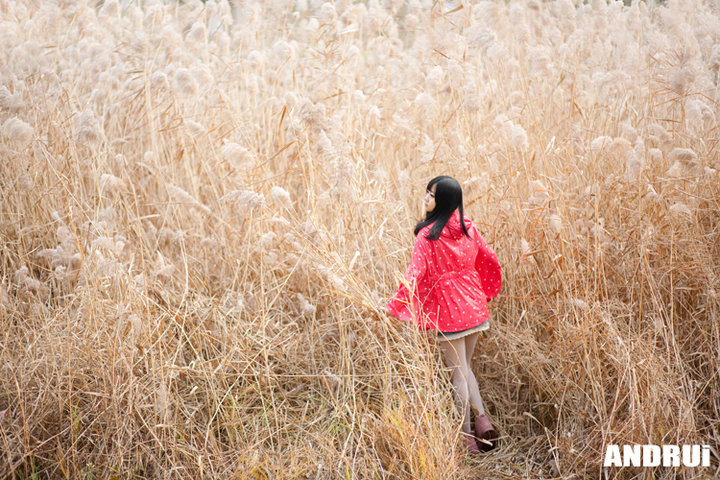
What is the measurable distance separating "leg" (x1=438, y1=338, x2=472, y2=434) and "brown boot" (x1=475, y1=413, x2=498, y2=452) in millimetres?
40

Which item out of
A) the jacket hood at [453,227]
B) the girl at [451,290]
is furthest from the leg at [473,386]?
the jacket hood at [453,227]

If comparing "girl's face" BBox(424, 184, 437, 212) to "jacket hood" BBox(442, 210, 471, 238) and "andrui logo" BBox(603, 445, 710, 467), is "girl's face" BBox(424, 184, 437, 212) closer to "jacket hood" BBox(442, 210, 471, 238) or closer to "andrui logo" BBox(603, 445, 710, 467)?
"jacket hood" BBox(442, 210, 471, 238)

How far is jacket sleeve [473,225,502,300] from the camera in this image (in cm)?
238

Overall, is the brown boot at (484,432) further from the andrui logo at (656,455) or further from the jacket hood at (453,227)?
the jacket hood at (453,227)

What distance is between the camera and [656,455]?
1973mm

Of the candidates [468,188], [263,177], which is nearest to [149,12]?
[263,177]

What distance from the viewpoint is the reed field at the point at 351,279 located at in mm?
2074

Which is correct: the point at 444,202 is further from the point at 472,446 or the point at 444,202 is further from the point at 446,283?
the point at 472,446

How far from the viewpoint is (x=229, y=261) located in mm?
2807

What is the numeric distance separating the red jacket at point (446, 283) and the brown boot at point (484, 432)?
1.26ft

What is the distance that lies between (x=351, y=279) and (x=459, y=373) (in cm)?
60

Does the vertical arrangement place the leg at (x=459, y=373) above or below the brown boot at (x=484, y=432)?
above

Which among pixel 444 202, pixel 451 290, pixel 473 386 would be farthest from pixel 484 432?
pixel 444 202

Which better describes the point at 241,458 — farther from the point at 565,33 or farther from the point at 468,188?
the point at 565,33
